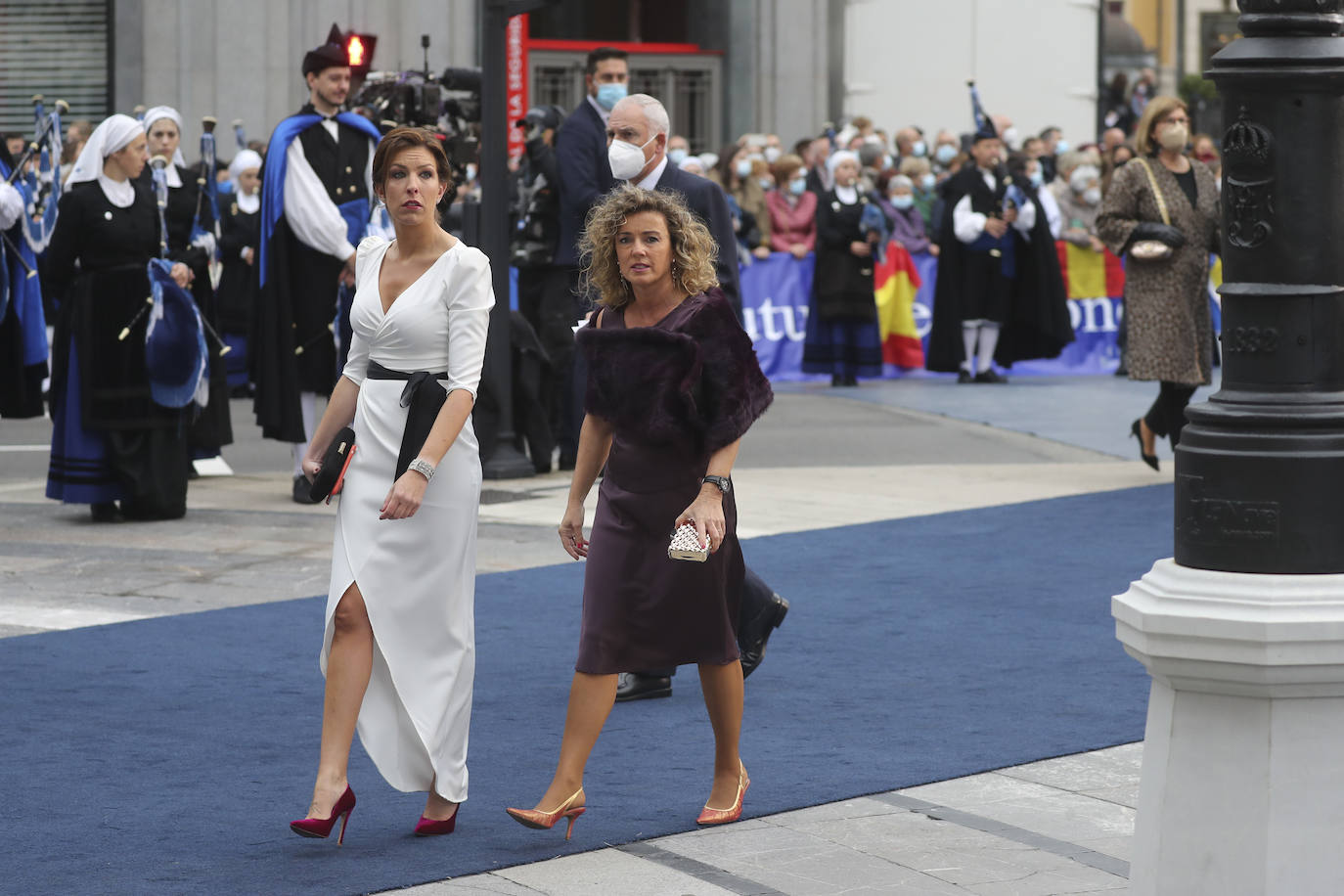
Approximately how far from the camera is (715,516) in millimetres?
5305

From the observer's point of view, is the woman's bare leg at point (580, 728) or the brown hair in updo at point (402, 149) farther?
the brown hair in updo at point (402, 149)

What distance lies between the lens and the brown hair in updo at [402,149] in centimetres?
555

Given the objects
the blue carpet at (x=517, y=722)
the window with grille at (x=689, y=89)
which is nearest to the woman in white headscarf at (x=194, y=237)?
the blue carpet at (x=517, y=722)

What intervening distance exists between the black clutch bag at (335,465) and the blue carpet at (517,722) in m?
0.83

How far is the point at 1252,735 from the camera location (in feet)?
13.8

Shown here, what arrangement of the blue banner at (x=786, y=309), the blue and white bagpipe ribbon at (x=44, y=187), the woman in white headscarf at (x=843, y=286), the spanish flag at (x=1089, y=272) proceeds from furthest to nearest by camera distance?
the spanish flag at (x=1089, y=272), the blue banner at (x=786, y=309), the woman in white headscarf at (x=843, y=286), the blue and white bagpipe ribbon at (x=44, y=187)

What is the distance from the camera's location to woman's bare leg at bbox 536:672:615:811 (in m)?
5.34

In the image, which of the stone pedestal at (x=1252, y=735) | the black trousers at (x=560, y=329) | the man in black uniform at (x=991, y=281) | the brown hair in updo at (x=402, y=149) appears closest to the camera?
the stone pedestal at (x=1252, y=735)

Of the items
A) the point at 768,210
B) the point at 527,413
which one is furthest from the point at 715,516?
the point at 768,210

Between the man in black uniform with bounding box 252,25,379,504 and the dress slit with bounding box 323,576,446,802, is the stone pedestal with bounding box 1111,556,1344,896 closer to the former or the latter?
the dress slit with bounding box 323,576,446,802

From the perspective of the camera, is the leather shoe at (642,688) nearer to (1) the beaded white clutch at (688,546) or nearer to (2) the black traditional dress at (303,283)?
(1) the beaded white clutch at (688,546)

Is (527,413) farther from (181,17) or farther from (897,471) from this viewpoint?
(181,17)

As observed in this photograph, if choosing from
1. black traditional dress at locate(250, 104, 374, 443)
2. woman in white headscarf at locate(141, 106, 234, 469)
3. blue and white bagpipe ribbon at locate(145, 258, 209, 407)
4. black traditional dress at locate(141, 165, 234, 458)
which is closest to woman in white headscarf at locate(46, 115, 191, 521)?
blue and white bagpipe ribbon at locate(145, 258, 209, 407)

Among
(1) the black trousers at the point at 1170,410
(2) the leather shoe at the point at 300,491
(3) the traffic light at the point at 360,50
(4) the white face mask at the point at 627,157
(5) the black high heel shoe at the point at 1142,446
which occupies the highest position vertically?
(3) the traffic light at the point at 360,50
